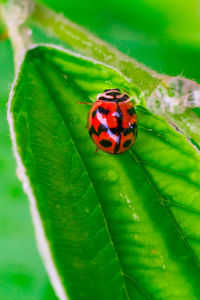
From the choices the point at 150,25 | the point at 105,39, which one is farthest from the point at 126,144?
the point at 150,25

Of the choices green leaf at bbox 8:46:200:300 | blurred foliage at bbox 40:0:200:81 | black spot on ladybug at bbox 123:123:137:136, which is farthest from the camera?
blurred foliage at bbox 40:0:200:81

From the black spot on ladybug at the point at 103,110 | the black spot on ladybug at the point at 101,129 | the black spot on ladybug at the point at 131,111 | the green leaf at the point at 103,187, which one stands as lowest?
the green leaf at the point at 103,187

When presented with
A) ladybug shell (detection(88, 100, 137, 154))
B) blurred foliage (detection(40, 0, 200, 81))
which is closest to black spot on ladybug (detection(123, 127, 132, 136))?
ladybug shell (detection(88, 100, 137, 154))

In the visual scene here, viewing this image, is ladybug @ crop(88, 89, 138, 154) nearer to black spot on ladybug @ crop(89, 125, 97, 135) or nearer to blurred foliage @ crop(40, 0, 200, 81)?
black spot on ladybug @ crop(89, 125, 97, 135)

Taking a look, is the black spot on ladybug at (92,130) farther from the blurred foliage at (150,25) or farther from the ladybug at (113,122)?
the blurred foliage at (150,25)

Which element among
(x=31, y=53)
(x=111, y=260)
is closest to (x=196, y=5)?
(x=31, y=53)

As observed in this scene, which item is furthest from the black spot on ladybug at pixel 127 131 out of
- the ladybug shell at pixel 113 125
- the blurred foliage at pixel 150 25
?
the blurred foliage at pixel 150 25

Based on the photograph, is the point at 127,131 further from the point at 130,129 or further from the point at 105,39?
the point at 105,39

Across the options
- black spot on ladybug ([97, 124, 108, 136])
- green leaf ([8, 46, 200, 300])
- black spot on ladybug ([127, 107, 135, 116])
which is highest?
black spot on ladybug ([97, 124, 108, 136])
